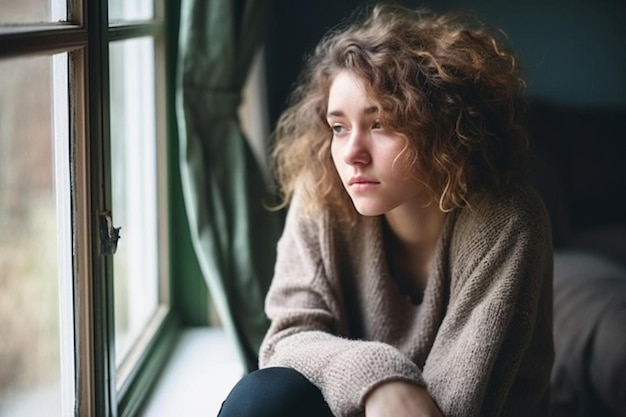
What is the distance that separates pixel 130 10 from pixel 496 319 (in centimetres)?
96

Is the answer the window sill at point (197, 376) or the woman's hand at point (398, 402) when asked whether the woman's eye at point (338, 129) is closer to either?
the woman's hand at point (398, 402)

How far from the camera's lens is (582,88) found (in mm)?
2648

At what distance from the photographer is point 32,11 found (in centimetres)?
124

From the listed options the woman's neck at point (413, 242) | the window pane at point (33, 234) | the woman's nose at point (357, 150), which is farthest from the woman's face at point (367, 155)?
the window pane at point (33, 234)

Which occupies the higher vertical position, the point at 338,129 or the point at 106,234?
the point at 338,129

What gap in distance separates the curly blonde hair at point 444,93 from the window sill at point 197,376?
65 centimetres

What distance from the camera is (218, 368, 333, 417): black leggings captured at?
4.46ft

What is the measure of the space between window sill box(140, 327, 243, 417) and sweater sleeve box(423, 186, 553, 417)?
53 centimetres

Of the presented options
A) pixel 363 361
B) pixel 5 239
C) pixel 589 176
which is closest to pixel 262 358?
pixel 363 361

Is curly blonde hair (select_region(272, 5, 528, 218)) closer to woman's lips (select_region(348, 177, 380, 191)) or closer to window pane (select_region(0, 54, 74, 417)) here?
woman's lips (select_region(348, 177, 380, 191))

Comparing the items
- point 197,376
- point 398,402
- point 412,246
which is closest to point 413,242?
point 412,246

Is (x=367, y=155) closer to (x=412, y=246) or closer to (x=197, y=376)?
(x=412, y=246)

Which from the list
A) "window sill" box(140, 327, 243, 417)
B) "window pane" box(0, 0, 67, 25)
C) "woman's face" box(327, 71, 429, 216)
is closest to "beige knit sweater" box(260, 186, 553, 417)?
"woman's face" box(327, 71, 429, 216)

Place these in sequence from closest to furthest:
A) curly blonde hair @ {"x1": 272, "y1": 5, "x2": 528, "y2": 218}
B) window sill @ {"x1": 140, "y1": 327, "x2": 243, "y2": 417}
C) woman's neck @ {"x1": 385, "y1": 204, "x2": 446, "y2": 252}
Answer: curly blonde hair @ {"x1": 272, "y1": 5, "x2": 528, "y2": 218} → woman's neck @ {"x1": 385, "y1": 204, "x2": 446, "y2": 252} → window sill @ {"x1": 140, "y1": 327, "x2": 243, "y2": 417}
